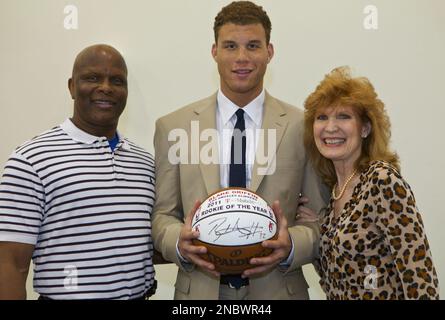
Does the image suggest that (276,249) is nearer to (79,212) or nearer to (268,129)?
(268,129)

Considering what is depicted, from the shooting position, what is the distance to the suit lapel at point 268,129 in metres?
1.44

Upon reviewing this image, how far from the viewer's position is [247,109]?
1542 mm

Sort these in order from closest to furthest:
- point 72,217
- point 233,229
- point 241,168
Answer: point 233,229 < point 72,217 < point 241,168

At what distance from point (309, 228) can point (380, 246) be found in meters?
0.25

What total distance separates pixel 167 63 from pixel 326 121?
1422mm

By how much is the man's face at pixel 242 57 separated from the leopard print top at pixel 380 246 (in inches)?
17.9

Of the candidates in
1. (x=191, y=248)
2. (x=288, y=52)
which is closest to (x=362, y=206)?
(x=191, y=248)

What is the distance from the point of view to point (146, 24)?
2637mm

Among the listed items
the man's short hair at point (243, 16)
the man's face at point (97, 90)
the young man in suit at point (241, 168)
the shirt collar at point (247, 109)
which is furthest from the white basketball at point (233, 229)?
the man's short hair at point (243, 16)

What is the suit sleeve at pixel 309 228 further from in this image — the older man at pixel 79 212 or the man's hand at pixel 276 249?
the older man at pixel 79 212

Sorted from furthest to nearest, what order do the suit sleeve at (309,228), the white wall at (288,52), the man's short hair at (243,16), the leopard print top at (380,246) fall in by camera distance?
the white wall at (288,52)
the man's short hair at (243,16)
the suit sleeve at (309,228)
the leopard print top at (380,246)
